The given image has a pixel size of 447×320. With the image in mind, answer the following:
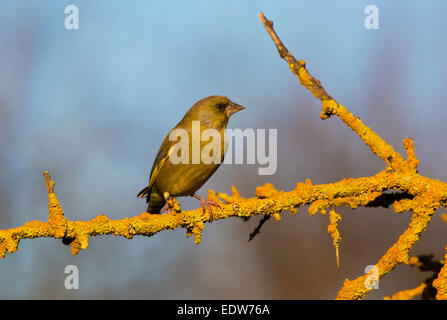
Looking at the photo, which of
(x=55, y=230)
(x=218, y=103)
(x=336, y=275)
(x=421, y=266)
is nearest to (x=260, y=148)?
(x=218, y=103)

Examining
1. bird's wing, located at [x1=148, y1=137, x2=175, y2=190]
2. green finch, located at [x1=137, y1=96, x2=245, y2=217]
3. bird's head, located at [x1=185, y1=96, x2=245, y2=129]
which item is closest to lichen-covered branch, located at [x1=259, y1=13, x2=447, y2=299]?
green finch, located at [x1=137, y1=96, x2=245, y2=217]

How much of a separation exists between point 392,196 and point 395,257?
527 millimetres

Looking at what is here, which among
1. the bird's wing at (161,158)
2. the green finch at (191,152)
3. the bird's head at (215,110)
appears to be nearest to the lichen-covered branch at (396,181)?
the green finch at (191,152)

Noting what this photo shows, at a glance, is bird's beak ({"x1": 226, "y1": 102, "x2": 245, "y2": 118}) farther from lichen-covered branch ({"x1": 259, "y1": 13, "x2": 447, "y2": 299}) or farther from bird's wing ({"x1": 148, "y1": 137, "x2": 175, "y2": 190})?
lichen-covered branch ({"x1": 259, "y1": 13, "x2": 447, "y2": 299})

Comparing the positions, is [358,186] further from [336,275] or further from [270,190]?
[336,275]

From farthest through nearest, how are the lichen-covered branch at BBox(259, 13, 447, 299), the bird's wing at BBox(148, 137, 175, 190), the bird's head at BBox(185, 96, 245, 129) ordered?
1. the bird's head at BBox(185, 96, 245, 129)
2. the bird's wing at BBox(148, 137, 175, 190)
3. the lichen-covered branch at BBox(259, 13, 447, 299)

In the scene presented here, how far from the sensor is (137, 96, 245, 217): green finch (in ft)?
14.0

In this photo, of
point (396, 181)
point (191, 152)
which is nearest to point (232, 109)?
point (191, 152)

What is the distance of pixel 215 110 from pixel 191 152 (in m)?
0.62

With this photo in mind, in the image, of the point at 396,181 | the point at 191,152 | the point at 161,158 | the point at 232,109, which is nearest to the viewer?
the point at 396,181

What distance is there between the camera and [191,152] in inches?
171

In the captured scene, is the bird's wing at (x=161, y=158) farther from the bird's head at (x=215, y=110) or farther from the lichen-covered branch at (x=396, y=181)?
the lichen-covered branch at (x=396, y=181)

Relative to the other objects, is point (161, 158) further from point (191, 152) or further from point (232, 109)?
point (232, 109)
